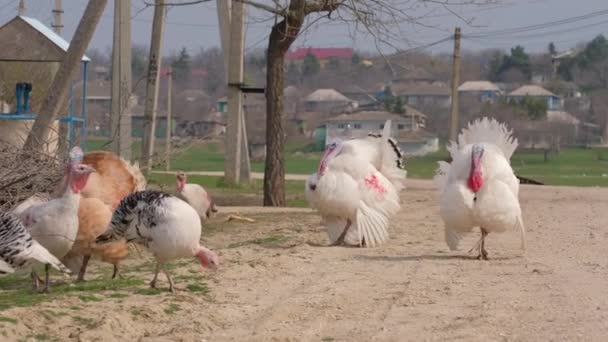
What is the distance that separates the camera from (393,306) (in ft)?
33.7

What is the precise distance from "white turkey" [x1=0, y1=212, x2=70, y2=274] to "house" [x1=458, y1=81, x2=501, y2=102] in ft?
320

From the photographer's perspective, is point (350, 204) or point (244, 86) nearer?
point (350, 204)

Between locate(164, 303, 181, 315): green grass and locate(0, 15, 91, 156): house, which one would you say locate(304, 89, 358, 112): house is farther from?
locate(164, 303, 181, 315): green grass

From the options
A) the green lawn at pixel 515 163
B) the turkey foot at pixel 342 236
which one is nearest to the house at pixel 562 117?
the green lawn at pixel 515 163

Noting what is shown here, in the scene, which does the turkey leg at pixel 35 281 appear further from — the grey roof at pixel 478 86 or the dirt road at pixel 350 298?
the grey roof at pixel 478 86

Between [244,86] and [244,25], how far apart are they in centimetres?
145

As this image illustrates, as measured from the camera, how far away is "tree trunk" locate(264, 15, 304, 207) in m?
20.7

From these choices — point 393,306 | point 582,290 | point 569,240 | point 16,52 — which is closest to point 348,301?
point 393,306

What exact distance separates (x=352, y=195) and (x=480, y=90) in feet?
322

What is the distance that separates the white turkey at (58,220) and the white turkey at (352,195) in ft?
15.1

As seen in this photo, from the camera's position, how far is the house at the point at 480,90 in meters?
108

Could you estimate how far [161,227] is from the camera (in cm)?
1055

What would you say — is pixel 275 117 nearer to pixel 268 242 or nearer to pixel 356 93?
pixel 268 242

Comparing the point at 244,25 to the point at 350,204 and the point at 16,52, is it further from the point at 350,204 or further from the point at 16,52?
the point at 350,204
